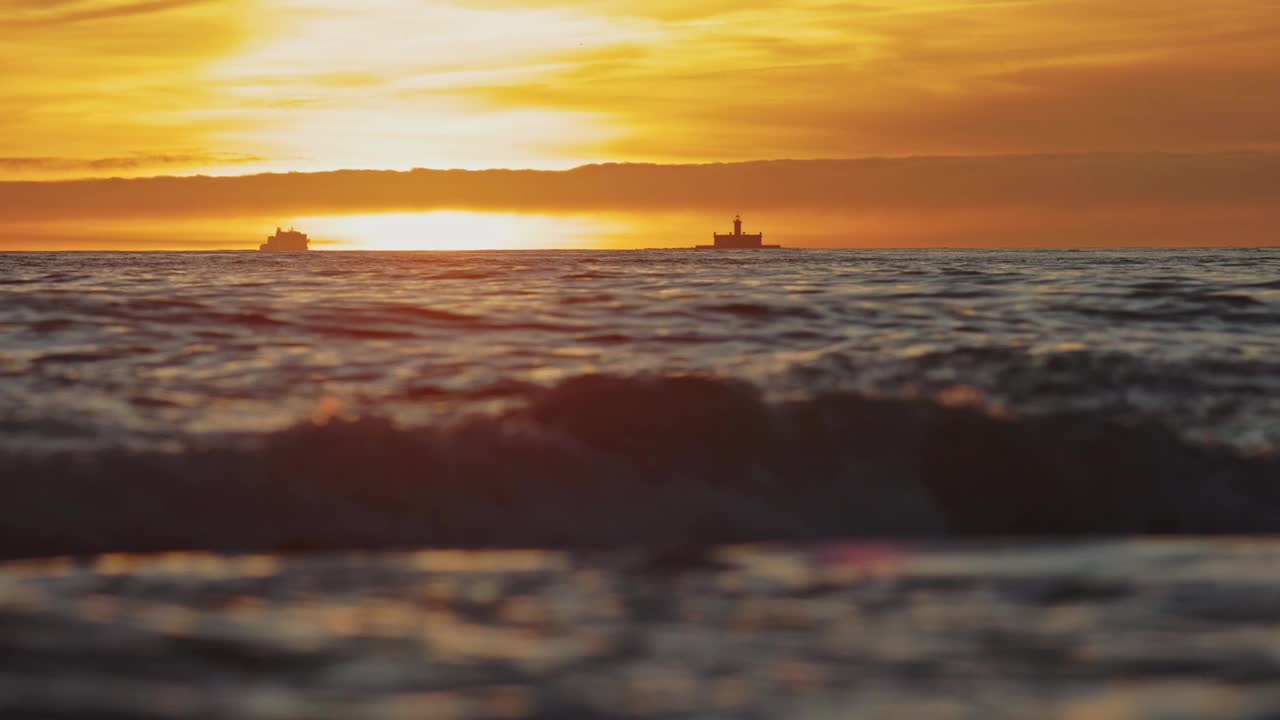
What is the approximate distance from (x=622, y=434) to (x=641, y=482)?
80 centimetres

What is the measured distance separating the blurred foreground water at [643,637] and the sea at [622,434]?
96cm

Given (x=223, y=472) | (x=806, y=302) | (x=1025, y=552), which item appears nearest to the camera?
(x=1025, y=552)

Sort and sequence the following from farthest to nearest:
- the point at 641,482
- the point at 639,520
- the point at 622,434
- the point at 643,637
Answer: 1. the point at 622,434
2. the point at 641,482
3. the point at 639,520
4. the point at 643,637

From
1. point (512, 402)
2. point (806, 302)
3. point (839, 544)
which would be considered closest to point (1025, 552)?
point (839, 544)

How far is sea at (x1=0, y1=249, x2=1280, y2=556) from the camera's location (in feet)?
19.7

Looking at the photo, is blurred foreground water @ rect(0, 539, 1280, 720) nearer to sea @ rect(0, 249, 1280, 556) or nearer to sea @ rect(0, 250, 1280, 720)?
sea @ rect(0, 250, 1280, 720)

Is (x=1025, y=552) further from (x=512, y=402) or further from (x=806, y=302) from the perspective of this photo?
(x=806, y=302)

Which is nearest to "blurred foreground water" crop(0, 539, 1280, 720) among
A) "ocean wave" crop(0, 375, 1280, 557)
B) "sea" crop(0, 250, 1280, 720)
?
"sea" crop(0, 250, 1280, 720)

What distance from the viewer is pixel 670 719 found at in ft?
10.2

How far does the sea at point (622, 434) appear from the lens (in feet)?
19.7

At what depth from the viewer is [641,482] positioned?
6.73m

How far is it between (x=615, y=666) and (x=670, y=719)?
44 cm

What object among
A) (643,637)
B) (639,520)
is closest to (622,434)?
(639,520)

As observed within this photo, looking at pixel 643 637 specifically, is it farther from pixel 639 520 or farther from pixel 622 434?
pixel 622 434
